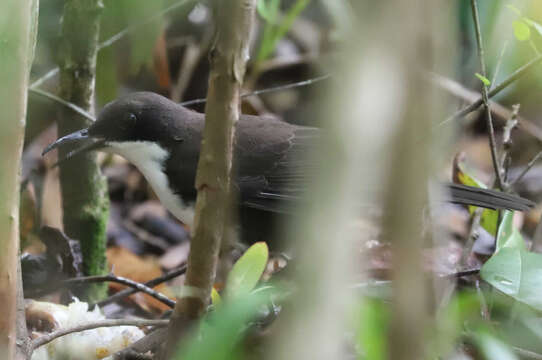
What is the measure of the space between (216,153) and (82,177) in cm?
196

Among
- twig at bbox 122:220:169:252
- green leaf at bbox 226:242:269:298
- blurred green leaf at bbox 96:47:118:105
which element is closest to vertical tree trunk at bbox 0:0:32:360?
green leaf at bbox 226:242:269:298

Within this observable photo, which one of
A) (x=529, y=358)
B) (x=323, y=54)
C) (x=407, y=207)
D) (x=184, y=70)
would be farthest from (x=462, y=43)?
(x=407, y=207)

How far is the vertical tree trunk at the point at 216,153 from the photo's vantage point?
141 centimetres

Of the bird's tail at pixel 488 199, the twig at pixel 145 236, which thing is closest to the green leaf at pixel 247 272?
the bird's tail at pixel 488 199

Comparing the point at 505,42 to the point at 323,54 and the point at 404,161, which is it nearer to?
the point at 404,161

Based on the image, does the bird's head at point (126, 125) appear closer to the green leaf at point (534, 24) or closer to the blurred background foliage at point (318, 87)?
the blurred background foliage at point (318, 87)

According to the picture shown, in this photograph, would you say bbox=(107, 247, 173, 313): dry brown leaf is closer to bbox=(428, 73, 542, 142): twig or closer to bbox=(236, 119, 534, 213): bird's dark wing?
bbox=(236, 119, 534, 213): bird's dark wing

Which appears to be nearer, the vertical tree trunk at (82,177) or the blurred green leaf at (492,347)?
the blurred green leaf at (492,347)

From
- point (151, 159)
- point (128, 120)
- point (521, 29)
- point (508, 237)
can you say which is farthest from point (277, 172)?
point (521, 29)

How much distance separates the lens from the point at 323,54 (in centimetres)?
597

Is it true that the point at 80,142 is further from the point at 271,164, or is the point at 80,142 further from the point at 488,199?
the point at 488,199

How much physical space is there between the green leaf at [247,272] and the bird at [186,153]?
151cm

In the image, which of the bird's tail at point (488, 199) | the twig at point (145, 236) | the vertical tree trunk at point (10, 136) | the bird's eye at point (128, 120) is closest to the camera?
the vertical tree trunk at point (10, 136)

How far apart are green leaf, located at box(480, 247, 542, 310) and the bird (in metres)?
1.12
